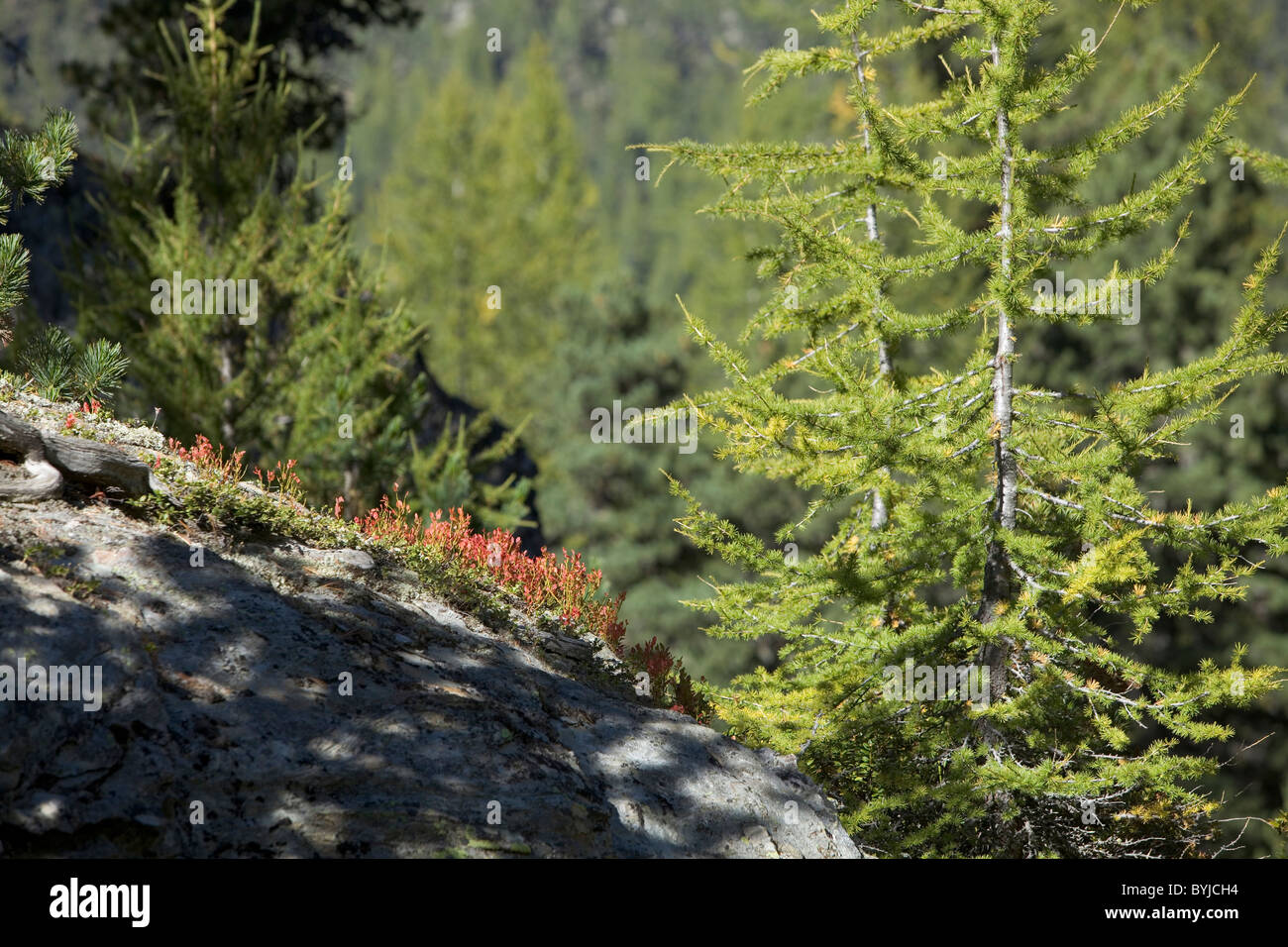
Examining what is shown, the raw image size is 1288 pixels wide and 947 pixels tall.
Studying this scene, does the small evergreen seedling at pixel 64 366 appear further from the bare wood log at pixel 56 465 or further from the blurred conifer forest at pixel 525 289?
the blurred conifer forest at pixel 525 289

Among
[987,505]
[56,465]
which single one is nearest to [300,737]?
[56,465]

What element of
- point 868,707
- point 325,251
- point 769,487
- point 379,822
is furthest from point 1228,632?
point 379,822

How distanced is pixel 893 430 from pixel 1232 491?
17162 millimetres

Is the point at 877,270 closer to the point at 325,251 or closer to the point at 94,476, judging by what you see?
the point at 94,476

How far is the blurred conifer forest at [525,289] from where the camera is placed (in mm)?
11234

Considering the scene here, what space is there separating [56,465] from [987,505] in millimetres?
5927

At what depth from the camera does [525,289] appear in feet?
120

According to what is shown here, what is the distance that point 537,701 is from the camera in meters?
5.93

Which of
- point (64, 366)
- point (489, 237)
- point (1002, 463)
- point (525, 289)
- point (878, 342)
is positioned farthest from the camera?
point (489, 237)

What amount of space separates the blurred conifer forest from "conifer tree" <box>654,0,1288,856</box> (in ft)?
5.57

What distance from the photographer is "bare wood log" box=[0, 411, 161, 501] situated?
5.57 m

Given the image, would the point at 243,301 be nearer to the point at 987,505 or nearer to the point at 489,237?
the point at 987,505

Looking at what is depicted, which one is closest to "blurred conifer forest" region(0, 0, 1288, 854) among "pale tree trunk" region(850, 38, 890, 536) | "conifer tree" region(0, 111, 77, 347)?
"conifer tree" region(0, 111, 77, 347)

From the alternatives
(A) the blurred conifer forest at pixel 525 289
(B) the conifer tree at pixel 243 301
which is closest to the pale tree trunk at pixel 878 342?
(A) the blurred conifer forest at pixel 525 289
